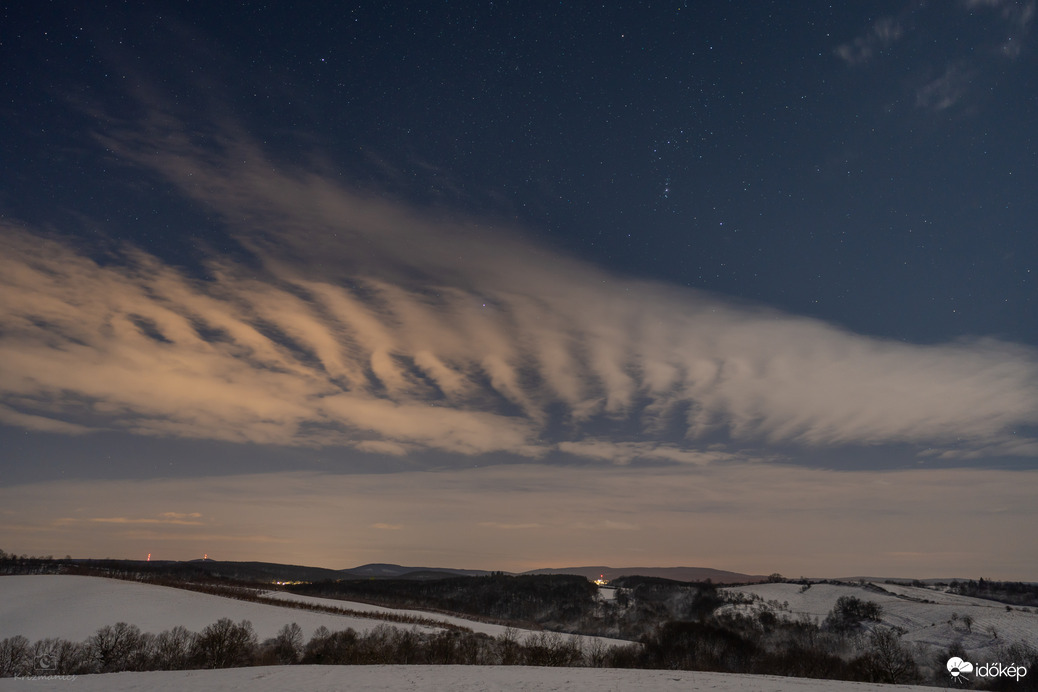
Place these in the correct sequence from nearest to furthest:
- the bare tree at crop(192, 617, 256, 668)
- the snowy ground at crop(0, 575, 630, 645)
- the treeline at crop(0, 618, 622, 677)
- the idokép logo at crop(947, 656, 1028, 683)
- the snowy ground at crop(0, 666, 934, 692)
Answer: the snowy ground at crop(0, 666, 934, 692) → the treeline at crop(0, 618, 622, 677) → the bare tree at crop(192, 617, 256, 668) → the idokép logo at crop(947, 656, 1028, 683) → the snowy ground at crop(0, 575, 630, 645)

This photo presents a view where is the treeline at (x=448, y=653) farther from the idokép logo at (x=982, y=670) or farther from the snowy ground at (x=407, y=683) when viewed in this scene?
the snowy ground at (x=407, y=683)

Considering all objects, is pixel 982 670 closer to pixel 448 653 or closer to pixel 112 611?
pixel 448 653

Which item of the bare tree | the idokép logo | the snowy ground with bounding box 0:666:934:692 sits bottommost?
the idokép logo

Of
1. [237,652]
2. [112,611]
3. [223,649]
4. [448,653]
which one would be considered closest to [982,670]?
[448,653]

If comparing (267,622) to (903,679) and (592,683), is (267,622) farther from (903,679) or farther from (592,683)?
(903,679)

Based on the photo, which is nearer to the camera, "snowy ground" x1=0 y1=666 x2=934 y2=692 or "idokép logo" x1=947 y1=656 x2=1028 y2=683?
"snowy ground" x1=0 y1=666 x2=934 y2=692

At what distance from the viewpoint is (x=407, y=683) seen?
32781 millimetres

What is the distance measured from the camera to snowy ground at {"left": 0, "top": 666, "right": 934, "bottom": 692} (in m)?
30.0

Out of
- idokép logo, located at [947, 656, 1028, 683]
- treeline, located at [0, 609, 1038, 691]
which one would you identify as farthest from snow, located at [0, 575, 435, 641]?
idokép logo, located at [947, 656, 1028, 683]

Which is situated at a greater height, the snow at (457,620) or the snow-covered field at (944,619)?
the snow-covered field at (944,619)

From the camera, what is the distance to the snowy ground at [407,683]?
29953mm

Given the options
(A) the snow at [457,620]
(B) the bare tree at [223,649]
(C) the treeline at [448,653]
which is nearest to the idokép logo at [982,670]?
(C) the treeline at [448,653]

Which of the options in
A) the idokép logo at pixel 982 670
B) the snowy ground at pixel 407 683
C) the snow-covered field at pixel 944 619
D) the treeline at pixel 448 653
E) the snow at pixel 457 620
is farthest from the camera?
the snow at pixel 457 620

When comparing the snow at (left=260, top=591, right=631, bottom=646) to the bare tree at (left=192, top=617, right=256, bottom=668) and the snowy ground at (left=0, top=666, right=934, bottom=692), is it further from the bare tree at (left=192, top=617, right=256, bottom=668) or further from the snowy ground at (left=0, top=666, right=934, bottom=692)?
the snowy ground at (left=0, top=666, right=934, bottom=692)
